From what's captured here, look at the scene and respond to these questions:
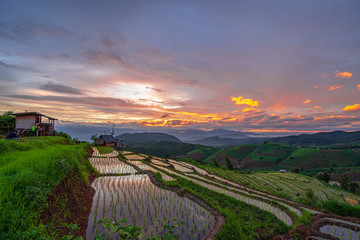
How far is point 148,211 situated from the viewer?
28.3 feet

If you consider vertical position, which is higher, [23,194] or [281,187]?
[23,194]

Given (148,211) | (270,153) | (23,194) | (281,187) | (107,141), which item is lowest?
(270,153)

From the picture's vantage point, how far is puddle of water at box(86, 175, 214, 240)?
7.05m

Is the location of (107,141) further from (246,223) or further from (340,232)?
(340,232)

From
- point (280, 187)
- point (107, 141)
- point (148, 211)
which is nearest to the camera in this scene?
point (148, 211)

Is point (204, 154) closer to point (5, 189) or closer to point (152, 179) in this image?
point (152, 179)

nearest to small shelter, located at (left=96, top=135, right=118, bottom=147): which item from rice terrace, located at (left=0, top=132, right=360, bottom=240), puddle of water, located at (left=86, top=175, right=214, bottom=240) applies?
rice terrace, located at (left=0, top=132, right=360, bottom=240)

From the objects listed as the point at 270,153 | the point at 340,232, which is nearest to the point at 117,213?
the point at 340,232

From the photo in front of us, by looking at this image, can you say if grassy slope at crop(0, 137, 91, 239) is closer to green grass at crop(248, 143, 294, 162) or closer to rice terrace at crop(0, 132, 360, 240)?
rice terrace at crop(0, 132, 360, 240)

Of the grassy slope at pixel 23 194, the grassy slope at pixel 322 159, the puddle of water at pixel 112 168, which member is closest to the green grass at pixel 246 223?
the grassy slope at pixel 23 194

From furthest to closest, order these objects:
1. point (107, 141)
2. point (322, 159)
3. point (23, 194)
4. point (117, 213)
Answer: point (322, 159), point (107, 141), point (117, 213), point (23, 194)

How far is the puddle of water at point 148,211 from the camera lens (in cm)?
705

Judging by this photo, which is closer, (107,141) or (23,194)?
(23,194)

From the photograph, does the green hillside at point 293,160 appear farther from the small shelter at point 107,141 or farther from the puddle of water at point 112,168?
the puddle of water at point 112,168
